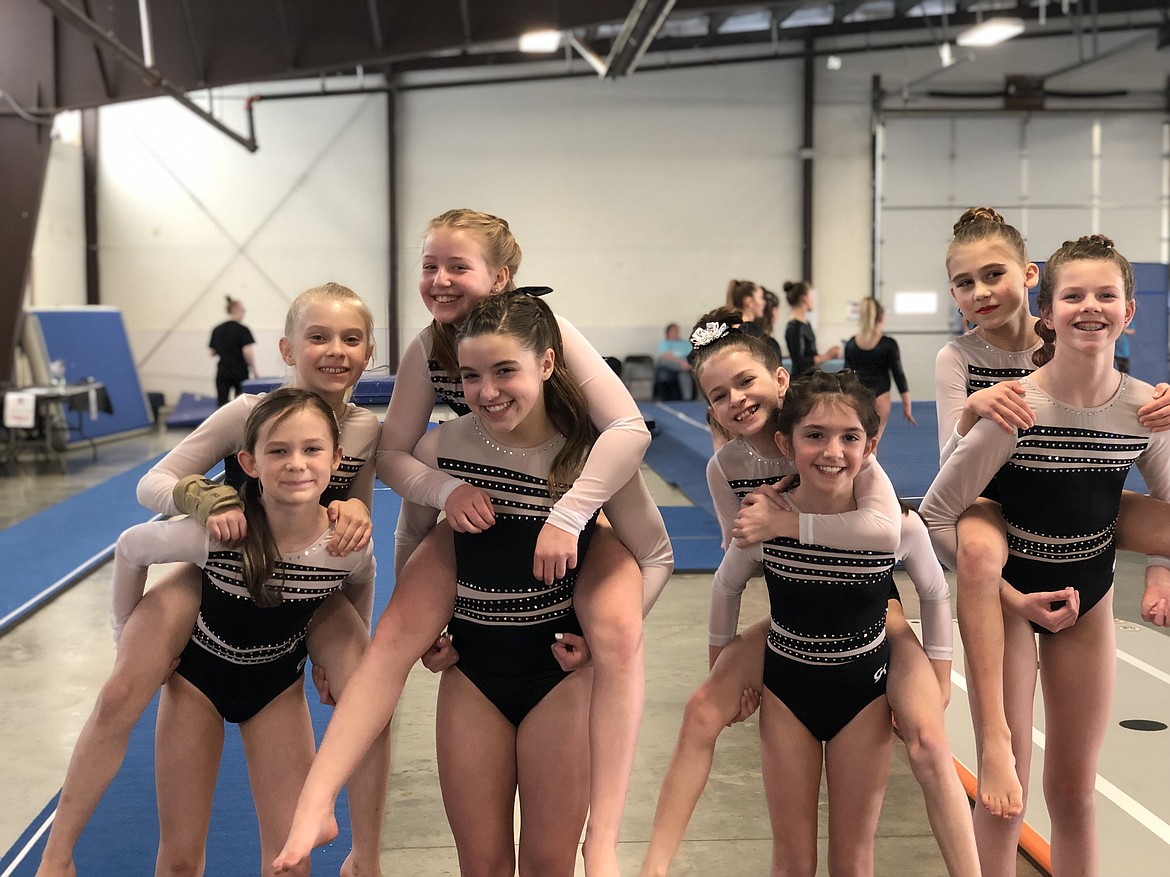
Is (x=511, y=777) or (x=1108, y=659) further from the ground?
(x=1108, y=659)

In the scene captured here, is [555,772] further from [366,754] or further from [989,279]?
[989,279]

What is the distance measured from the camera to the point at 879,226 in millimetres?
15844

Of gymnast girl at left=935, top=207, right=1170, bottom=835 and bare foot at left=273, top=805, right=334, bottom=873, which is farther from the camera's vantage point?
gymnast girl at left=935, top=207, right=1170, bottom=835

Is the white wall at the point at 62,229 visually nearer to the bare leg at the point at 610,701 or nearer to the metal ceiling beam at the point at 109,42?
the metal ceiling beam at the point at 109,42

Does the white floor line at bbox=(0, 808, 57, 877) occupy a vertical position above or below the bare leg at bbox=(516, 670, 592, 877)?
below

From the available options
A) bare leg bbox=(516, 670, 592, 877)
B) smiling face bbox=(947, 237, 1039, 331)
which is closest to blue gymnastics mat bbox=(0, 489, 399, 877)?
bare leg bbox=(516, 670, 592, 877)

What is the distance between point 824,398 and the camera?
2.14 metres

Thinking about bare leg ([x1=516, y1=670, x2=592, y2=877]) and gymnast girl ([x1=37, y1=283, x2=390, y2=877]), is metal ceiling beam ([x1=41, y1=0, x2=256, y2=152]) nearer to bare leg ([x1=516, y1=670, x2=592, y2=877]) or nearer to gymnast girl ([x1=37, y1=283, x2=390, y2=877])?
gymnast girl ([x1=37, y1=283, x2=390, y2=877])

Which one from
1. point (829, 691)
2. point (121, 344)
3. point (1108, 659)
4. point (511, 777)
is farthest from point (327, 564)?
point (121, 344)

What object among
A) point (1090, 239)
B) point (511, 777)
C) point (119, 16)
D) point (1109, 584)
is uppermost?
point (119, 16)

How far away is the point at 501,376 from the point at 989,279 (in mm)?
1118

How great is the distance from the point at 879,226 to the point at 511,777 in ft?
47.9

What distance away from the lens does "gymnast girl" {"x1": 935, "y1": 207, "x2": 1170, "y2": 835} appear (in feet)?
7.39

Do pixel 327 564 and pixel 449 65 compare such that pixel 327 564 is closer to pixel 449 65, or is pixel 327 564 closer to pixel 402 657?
pixel 402 657
